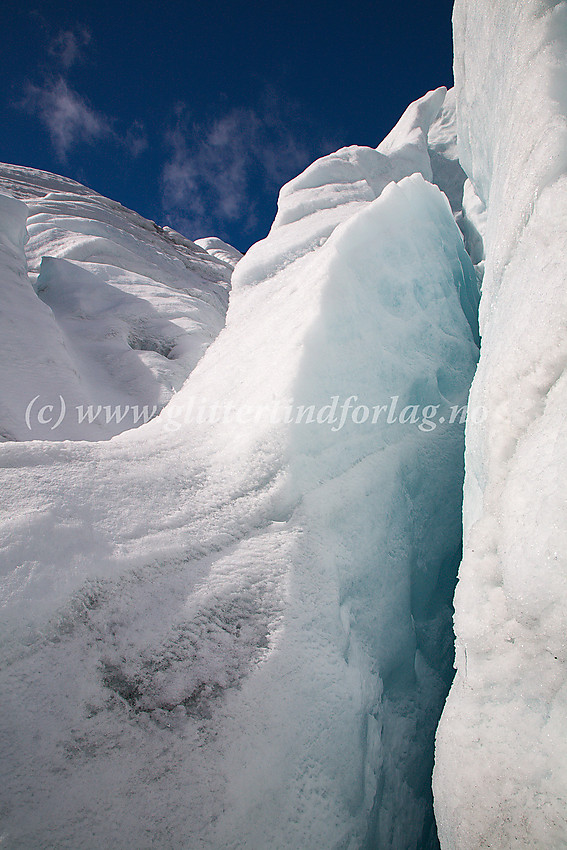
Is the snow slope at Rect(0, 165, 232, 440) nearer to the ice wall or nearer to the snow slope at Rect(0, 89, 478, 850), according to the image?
the snow slope at Rect(0, 89, 478, 850)

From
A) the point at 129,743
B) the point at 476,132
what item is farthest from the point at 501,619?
the point at 476,132

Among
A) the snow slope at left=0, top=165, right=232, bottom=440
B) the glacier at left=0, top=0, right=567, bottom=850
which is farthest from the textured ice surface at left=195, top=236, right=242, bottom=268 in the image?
the glacier at left=0, top=0, right=567, bottom=850

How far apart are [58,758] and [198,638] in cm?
42

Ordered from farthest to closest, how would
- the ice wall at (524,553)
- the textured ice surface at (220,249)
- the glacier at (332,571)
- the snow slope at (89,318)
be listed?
1. the textured ice surface at (220,249)
2. the snow slope at (89,318)
3. the glacier at (332,571)
4. the ice wall at (524,553)

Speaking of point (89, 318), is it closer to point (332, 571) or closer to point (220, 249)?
point (332, 571)

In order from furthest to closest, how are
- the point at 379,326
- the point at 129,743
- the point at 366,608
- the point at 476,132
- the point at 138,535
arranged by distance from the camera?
the point at 476,132 → the point at 379,326 → the point at 366,608 → the point at 138,535 → the point at 129,743

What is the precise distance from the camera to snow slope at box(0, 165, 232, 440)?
4195 millimetres

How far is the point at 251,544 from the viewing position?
151 cm

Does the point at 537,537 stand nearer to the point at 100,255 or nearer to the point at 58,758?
the point at 58,758

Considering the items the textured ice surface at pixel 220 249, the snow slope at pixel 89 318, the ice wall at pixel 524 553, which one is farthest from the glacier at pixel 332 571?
the textured ice surface at pixel 220 249

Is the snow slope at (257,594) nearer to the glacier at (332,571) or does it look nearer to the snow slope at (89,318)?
the glacier at (332,571)

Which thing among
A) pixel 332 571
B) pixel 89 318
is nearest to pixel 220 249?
pixel 89 318

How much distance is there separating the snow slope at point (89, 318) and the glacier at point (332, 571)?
2.32 meters

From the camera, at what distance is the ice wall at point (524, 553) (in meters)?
0.79
